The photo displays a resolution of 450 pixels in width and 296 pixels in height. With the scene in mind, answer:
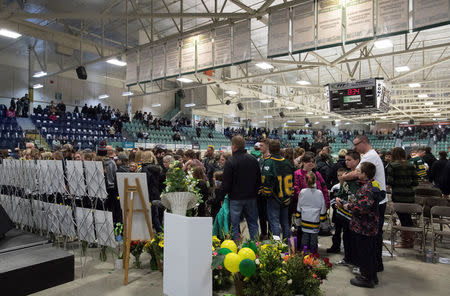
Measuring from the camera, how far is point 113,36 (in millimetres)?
16047

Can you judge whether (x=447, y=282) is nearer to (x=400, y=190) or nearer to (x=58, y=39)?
(x=400, y=190)

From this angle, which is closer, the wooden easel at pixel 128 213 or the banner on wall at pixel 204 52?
Answer: the wooden easel at pixel 128 213

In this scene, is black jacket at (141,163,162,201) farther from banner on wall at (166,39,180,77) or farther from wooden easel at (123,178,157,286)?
banner on wall at (166,39,180,77)

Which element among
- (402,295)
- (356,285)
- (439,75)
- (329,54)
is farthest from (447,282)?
(439,75)

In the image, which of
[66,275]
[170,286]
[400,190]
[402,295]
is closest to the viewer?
[170,286]

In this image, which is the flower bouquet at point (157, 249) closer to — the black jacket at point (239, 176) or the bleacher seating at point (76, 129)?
the black jacket at point (239, 176)

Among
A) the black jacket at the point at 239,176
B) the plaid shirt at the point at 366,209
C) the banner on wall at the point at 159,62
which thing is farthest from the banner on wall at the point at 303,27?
the banner on wall at the point at 159,62

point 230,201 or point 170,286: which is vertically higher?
point 230,201

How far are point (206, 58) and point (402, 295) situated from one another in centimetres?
636

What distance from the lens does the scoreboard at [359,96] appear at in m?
9.49

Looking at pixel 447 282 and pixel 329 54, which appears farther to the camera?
pixel 329 54

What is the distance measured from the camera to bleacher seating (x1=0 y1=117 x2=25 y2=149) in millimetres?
12117

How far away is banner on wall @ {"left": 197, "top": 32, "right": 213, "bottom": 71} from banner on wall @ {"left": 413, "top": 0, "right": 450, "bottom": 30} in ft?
14.1

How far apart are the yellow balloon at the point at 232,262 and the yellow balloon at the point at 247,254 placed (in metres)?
0.04
